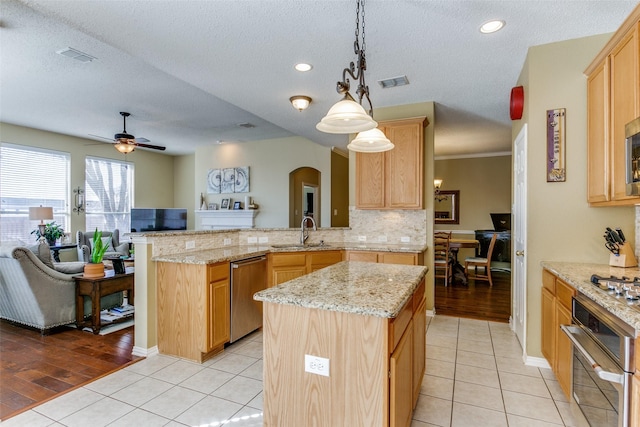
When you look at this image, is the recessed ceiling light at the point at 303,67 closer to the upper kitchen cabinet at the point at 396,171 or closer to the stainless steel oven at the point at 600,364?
the upper kitchen cabinet at the point at 396,171

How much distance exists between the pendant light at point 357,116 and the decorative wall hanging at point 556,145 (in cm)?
137

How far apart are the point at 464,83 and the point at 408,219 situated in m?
1.70

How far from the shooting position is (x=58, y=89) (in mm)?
4449

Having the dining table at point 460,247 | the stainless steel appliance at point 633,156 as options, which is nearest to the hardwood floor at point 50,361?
the stainless steel appliance at point 633,156

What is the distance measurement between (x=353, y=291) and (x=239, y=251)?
2.12 meters

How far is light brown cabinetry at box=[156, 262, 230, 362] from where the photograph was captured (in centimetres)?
280

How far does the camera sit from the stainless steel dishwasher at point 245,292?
3.14 meters

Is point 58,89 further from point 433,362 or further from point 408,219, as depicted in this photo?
point 433,362

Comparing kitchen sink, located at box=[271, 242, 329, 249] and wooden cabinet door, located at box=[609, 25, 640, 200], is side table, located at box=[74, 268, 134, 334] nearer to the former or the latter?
kitchen sink, located at box=[271, 242, 329, 249]

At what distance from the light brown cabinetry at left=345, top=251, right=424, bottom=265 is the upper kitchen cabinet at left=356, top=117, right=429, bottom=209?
634mm

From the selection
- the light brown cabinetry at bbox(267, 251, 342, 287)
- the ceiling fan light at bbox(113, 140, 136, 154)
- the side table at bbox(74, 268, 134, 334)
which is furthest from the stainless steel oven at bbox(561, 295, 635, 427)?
the ceiling fan light at bbox(113, 140, 136, 154)

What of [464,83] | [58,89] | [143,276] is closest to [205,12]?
[143,276]

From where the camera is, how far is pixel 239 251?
11.4 ft

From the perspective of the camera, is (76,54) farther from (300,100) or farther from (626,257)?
(626,257)
